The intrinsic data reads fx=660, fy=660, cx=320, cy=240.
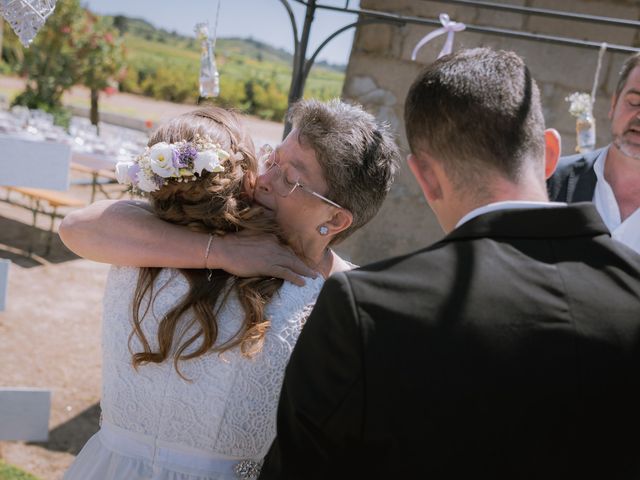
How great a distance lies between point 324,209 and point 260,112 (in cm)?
3388

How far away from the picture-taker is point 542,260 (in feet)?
3.51

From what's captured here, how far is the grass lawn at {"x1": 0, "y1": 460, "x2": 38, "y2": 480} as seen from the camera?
11.2 feet

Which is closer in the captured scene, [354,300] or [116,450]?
[354,300]

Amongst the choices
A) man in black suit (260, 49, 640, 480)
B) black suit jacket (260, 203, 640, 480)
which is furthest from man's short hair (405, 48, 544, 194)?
black suit jacket (260, 203, 640, 480)

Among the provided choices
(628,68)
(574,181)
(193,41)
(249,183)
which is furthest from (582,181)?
(193,41)

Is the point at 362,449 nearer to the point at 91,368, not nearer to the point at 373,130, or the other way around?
the point at 373,130

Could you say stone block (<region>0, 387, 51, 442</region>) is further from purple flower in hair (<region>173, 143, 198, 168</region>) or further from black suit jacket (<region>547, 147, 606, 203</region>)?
black suit jacket (<region>547, 147, 606, 203</region>)

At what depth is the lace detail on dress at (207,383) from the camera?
1524 mm

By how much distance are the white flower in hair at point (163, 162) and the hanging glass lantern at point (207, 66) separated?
1.59m

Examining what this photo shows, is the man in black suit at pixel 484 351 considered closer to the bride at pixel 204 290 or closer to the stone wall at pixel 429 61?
the bride at pixel 204 290

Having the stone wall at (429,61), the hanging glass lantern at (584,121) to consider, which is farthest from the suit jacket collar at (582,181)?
the stone wall at (429,61)

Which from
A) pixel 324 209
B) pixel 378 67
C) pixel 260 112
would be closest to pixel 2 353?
pixel 378 67

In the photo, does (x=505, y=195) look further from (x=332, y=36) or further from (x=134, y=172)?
(x=332, y=36)

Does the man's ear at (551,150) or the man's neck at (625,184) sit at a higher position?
the man's ear at (551,150)
